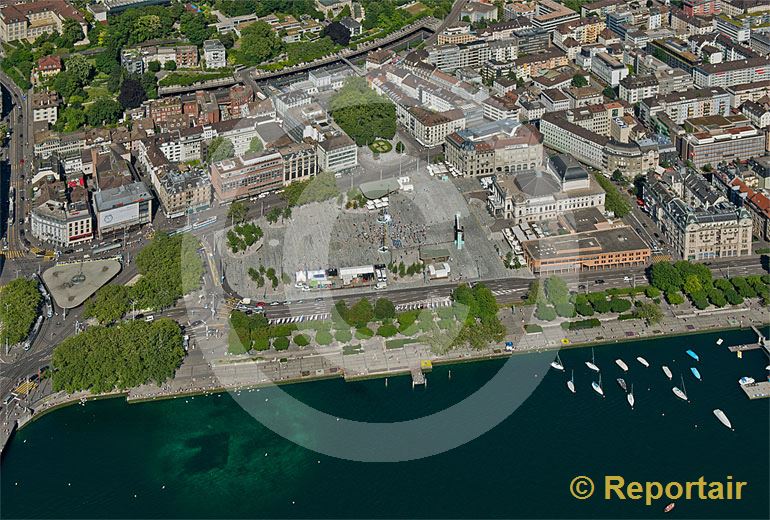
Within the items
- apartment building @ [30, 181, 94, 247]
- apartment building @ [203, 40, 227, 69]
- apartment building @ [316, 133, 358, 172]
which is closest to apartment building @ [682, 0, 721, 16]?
apartment building @ [316, 133, 358, 172]

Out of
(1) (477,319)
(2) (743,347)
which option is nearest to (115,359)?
(1) (477,319)

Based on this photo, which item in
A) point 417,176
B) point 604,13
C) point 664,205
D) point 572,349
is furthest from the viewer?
point 604,13

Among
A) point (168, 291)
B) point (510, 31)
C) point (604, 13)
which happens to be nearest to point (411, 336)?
point (168, 291)

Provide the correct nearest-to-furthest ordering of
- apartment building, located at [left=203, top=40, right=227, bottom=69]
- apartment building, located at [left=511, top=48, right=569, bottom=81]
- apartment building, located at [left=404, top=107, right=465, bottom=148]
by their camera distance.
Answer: apartment building, located at [left=404, top=107, right=465, bottom=148], apartment building, located at [left=511, top=48, right=569, bottom=81], apartment building, located at [left=203, top=40, right=227, bottom=69]

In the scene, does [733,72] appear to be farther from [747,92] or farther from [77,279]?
[77,279]

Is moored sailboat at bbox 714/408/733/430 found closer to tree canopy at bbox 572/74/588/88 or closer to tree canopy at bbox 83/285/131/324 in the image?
tree canopy at bbox 83/285/131/324

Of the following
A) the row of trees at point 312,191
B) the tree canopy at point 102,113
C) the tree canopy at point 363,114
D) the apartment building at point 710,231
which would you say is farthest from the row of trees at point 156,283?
the apartment building at point 710,231

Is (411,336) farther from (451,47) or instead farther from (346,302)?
(451,47)
